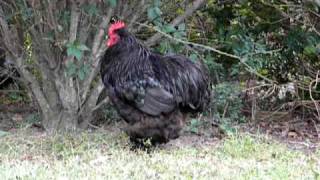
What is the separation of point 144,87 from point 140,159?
784 mm

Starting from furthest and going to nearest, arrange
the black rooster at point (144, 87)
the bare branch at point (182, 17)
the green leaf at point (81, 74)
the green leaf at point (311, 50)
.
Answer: the green leaf at point (311, 50) → the bare branch at point (182, 17) → the green leaf at point (81, 74) → the black rooster at point (144, 87)

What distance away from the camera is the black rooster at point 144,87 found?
21.3 feet

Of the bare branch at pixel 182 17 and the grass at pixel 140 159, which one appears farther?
the bare branch at pixel 182 17

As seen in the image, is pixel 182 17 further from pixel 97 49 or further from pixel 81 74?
pixel 81 74

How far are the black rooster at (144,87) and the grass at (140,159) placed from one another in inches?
10.8

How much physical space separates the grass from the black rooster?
0.28 meters

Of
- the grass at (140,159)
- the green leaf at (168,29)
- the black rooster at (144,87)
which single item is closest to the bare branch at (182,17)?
the green leaf at (168,29)

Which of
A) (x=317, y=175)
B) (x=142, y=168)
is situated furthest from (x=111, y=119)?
(x=317, y=175)

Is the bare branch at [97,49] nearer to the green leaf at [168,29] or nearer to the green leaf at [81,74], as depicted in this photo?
the green leaf at [81,74]

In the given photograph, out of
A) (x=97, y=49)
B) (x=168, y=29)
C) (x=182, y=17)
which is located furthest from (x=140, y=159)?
(x=182, y=17)

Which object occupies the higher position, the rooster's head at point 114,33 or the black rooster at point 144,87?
the rooster's head at point 114,33

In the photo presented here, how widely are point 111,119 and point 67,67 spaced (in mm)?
1417

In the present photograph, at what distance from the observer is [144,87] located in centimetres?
651

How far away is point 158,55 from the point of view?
689cm
